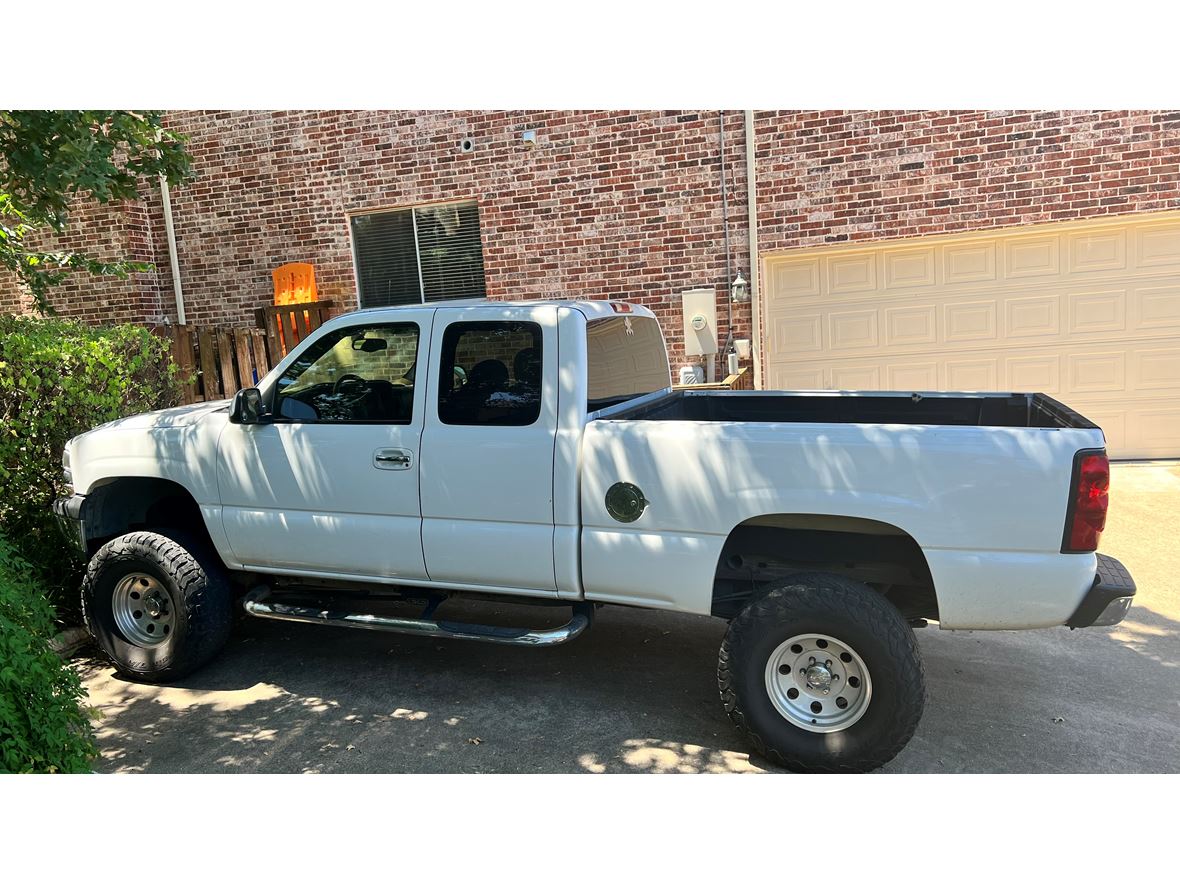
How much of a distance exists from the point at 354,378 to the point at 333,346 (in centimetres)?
22

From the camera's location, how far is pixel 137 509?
525cm

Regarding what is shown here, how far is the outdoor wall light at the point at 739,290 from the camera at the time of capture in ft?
30.3

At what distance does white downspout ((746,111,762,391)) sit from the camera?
360 inches

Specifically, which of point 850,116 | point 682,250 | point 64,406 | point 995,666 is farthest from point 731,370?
point 64,406

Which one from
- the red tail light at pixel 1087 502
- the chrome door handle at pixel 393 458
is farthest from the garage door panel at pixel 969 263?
the chrome door handle at pixel 393 458

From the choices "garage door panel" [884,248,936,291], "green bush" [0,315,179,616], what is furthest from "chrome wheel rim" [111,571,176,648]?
"garage door panel" [884,248,936,291]

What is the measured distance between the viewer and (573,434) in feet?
13.3

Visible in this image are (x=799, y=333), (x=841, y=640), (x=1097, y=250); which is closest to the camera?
(x=841, y=640)

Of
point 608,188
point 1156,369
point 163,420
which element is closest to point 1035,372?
point 1156,369

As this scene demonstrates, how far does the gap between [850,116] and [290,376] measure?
6.83m

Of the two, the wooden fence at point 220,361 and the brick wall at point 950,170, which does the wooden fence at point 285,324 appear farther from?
the brick wall at point 950,170

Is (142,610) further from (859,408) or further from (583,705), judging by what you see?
(859,408)

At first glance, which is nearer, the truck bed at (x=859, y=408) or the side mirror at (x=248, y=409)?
the truck bed at (x=859, y=408)

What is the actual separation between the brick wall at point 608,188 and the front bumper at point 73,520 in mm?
5934
